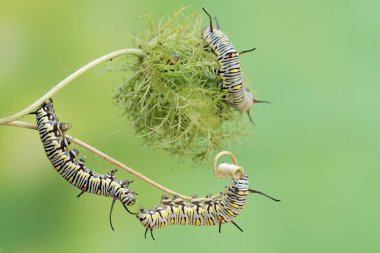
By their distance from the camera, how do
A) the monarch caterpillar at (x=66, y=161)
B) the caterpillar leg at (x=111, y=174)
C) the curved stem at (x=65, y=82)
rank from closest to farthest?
1. the curved stem at (x=65, y=82)
2. the monarch caterpillar at (x=66, y=161)
3. the caterpillar leg at (x=111, y=174)

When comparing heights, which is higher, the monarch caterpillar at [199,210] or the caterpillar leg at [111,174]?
the caterpillar leg at [111,174]

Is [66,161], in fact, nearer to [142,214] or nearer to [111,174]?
[111,174]

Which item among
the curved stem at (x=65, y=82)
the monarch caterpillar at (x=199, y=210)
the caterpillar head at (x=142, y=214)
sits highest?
the curved stem at (x=65, y=82)

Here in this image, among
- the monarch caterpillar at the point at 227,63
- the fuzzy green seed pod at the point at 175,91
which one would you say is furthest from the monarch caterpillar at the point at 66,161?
the monarch caterpillar at the point at 227,63

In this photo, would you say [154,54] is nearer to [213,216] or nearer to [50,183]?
[213,216]

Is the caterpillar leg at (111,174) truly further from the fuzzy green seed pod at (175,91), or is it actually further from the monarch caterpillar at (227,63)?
the monarch caterpillar at (227,63)

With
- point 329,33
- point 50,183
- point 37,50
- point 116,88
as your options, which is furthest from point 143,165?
point 329,33
